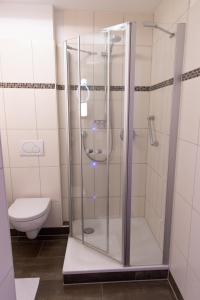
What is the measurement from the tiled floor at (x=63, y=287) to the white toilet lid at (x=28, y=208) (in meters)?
0.44

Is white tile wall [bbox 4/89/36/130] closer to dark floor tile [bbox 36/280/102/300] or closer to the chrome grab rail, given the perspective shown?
the chrome grab rail

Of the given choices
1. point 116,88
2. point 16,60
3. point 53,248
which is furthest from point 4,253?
point 16,60

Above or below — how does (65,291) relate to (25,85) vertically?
below

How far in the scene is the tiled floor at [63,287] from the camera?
1576mm

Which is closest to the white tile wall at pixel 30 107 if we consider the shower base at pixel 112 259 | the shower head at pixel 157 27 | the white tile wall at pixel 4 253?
the shower base at pixel 112 259

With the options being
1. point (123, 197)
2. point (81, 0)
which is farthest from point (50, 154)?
point (81, 0)

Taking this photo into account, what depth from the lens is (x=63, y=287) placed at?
1.66 m

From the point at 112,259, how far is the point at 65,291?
0.45 metres

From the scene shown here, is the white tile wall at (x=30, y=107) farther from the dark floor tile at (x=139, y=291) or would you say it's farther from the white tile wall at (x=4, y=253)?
the white tile wall at (x=4, y=253)

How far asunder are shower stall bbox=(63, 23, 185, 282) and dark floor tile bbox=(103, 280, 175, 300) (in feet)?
0.45

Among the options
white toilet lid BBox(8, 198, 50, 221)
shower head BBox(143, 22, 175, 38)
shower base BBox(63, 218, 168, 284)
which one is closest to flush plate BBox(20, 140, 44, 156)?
white toilet lid BBox(8, 198, 50, 221)

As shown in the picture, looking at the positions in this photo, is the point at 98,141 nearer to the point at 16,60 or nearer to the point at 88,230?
the point at 88,230

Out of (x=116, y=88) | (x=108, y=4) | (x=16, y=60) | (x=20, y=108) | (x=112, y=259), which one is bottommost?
(x=112, y=259)

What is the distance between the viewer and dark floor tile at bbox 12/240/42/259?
2047 millimetres
